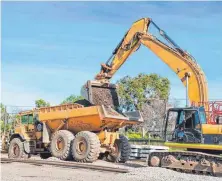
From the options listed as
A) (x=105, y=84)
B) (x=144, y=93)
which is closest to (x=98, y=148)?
(x=105, y=84)

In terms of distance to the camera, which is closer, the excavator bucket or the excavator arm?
the excavator arm

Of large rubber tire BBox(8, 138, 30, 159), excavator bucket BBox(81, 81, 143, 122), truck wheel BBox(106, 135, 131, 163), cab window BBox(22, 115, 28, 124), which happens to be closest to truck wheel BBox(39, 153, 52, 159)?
large rubber tire BBox(8, 138, 30, 159)

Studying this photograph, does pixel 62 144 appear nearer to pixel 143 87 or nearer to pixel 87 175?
pixel 87 175

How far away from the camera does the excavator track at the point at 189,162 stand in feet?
52.2

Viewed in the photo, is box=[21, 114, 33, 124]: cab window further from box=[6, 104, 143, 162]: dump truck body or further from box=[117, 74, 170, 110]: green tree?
box=[117, 74, 170, 110]: green tree

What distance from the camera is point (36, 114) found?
23.4 meters

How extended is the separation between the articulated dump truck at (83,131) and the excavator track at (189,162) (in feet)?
11.8

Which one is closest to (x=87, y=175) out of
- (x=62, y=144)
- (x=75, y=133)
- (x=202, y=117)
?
(x=202, y=117)

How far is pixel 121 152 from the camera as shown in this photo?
21406 millimetres

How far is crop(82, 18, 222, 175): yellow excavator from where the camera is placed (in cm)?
1648

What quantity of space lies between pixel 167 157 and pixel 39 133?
8.12 metres

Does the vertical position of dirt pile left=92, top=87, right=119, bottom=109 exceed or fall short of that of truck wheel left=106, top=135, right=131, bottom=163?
it exceeds it

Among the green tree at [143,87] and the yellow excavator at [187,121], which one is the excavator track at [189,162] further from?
the green tree at [143,87]

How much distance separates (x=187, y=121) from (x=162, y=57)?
518cm
